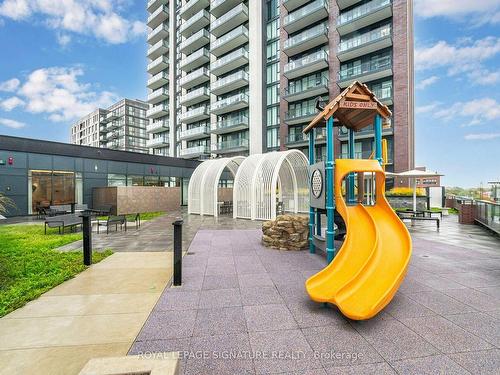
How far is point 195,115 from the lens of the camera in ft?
→ 128

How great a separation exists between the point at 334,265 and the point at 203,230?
8.06 meters

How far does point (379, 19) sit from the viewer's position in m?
25.3

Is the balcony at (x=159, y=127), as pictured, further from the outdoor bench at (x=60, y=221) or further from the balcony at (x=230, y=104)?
the outdoor bench at (x=60, y=221)

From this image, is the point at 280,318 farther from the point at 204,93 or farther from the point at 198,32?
the point at 198,32

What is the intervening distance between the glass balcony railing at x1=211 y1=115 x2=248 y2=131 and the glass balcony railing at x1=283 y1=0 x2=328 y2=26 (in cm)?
1277

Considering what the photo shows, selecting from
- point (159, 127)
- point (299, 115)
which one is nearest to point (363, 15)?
point (299, 115)

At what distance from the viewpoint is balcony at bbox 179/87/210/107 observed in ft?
127

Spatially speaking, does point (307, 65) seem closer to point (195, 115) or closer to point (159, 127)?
point (195, 115)

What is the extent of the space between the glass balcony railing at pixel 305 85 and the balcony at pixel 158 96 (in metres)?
25.9

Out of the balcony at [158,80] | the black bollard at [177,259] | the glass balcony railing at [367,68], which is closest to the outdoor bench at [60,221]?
the black bollard at [177,259]

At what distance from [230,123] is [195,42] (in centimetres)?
1570

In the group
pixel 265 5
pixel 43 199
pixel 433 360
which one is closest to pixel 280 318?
pixel 433 360

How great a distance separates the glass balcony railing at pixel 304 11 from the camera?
92.9 ft

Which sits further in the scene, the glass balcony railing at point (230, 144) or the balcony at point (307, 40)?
the glass balcony railing at point (230, 144)
